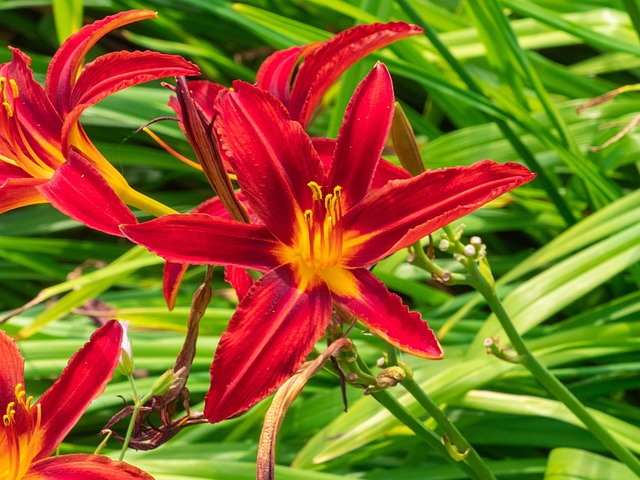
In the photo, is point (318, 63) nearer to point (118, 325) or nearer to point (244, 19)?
point (118, 325)

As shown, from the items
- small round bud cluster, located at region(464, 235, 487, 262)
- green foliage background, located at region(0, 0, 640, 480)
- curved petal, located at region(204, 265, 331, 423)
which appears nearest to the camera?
curved petal, located at region(204, 265, 331, 423)

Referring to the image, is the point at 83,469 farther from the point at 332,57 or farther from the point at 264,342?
the point at 332,57

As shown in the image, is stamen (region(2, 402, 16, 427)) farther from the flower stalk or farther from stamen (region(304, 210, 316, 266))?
the flower stalk

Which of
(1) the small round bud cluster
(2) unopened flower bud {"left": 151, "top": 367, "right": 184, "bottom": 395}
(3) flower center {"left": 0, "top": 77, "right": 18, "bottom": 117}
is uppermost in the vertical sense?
(1) the small round bud cluster

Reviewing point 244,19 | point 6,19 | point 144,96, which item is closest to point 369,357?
point 244,19

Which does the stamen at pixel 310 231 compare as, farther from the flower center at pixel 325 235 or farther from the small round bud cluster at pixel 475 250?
the small round bud cluster at pixel 475 250

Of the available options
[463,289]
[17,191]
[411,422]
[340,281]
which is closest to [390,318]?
[340,281]

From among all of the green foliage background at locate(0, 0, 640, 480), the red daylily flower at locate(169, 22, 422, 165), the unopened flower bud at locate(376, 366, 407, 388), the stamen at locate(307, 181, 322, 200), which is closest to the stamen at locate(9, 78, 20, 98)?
the red daylily flower at locate(169, 22, 422, 165)

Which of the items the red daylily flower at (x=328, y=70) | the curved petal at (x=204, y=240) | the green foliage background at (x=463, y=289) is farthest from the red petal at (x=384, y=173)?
the green foliage background at (x=463, y=289)
